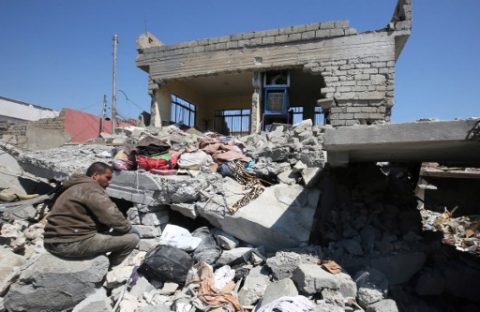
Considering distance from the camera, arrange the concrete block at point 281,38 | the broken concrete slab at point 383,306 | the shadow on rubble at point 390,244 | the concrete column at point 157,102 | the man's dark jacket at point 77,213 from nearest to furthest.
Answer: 1. the broken concrete slab at point 383,306
2. the man's dark jacket at point 77,213
3. the shadow on rubble at point 390,244
4. the concrete block at point 281,38
5. the concrete column at point 157,102

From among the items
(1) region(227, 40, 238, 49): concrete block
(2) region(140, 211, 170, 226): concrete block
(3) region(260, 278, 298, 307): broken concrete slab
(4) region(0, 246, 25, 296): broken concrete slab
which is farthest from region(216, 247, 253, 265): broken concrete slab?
(1) region(227, 40, 238, 49): concrete block

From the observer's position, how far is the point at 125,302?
3.11m

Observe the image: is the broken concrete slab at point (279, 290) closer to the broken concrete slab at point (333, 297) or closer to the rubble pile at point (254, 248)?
the rubble pile at point (254, 248)

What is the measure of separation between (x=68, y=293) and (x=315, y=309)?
8.03 ft

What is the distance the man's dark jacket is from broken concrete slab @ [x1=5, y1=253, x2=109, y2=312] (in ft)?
0.87

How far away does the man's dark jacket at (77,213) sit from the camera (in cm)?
299

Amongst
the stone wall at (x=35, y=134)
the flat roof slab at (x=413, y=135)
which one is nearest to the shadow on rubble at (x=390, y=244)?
the flat roof slab at (x=413, y=135)

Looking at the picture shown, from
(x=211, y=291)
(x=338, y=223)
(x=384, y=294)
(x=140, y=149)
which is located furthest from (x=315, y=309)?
(x=140, y=149)

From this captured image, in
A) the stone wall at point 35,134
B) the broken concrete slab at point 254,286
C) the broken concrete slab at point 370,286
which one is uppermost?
the stone wall at point 35,134

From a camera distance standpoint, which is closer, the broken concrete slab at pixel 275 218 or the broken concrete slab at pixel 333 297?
the broken concrete slab at pixel 333 297

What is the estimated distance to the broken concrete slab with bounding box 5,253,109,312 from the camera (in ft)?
9.11

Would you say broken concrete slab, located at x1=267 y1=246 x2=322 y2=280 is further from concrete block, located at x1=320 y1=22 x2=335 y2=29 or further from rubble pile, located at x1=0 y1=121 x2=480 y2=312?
concrete block, located at x1=320 y1=22 x2=335 y2=29

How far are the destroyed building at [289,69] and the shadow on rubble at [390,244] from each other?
12.0 ft

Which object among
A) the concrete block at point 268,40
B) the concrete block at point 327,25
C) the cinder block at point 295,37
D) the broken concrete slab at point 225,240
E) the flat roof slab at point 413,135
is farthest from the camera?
the concrete block at point 268,40
